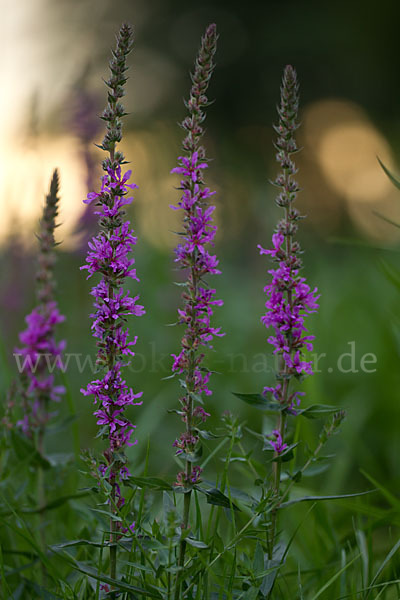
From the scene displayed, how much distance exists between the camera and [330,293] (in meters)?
5.68

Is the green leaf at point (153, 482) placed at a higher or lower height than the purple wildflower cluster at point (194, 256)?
lower

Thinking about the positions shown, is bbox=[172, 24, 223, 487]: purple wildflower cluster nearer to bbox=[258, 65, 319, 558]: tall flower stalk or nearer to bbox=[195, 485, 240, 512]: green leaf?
bbox=[195, 485, 240, 512]: green leaf

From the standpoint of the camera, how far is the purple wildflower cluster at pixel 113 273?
1.63m

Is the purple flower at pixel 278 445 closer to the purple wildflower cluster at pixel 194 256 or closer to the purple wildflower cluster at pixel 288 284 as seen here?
the purple wildflower cluster at pixel 288 284

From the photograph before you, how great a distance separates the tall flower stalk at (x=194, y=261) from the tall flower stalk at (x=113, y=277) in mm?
140

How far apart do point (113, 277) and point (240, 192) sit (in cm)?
585

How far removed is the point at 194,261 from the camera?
165cm

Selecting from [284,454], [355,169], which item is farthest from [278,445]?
[355,169]

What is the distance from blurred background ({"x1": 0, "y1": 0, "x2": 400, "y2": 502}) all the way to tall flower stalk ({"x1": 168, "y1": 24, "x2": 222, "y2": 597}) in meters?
0.24

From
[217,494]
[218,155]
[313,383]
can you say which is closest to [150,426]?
[313,383]

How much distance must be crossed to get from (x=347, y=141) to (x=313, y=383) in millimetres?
8088

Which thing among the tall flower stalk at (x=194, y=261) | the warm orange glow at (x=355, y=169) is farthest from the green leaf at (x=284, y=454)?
the warm orange glow at (x=355, y=169)

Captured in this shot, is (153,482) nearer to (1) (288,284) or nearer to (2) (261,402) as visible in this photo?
(2) (261,402)

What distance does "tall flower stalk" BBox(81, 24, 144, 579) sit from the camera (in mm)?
1626
